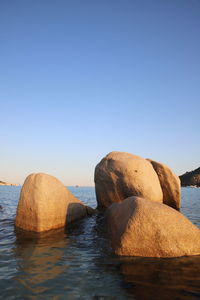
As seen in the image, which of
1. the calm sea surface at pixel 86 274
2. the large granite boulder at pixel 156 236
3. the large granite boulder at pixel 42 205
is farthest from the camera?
the large granite boulder at pixel 42 205

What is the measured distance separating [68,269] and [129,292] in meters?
1.48

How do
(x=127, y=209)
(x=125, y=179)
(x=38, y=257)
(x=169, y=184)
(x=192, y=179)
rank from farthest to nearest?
(x=192, y=179)
(x=169, y=184)
(x=125, y=179)
(x=127, y=209)
(x=38, y=257)

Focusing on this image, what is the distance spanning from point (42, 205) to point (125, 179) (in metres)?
4.82

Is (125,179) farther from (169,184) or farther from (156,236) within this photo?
(156,236)

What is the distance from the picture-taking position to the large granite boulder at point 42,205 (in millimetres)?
7848

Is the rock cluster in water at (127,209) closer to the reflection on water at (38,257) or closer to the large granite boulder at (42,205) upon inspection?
the large granite boulder at (42,205)

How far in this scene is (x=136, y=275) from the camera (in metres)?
4.20

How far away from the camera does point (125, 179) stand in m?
11.2

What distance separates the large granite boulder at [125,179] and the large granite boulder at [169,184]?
1763 millimetres

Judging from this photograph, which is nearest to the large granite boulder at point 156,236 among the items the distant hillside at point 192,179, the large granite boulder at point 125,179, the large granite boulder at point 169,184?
the large granite boulder at point 125,179

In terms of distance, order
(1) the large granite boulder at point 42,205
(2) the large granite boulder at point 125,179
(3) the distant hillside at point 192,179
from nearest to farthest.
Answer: (1) the large granite boulder at point 42,205
(2) the large granite boulder at point 125,179
(3) the distant hillside at point 192,179

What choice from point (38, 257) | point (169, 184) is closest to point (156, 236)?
point (38, 257)

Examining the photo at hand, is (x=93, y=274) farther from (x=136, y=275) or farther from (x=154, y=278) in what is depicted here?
(x=154, y=278)

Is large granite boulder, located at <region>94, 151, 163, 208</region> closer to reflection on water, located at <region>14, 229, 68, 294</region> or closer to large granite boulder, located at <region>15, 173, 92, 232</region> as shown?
large granite boulder, located at <region>15, 173, 92, 232</region>
